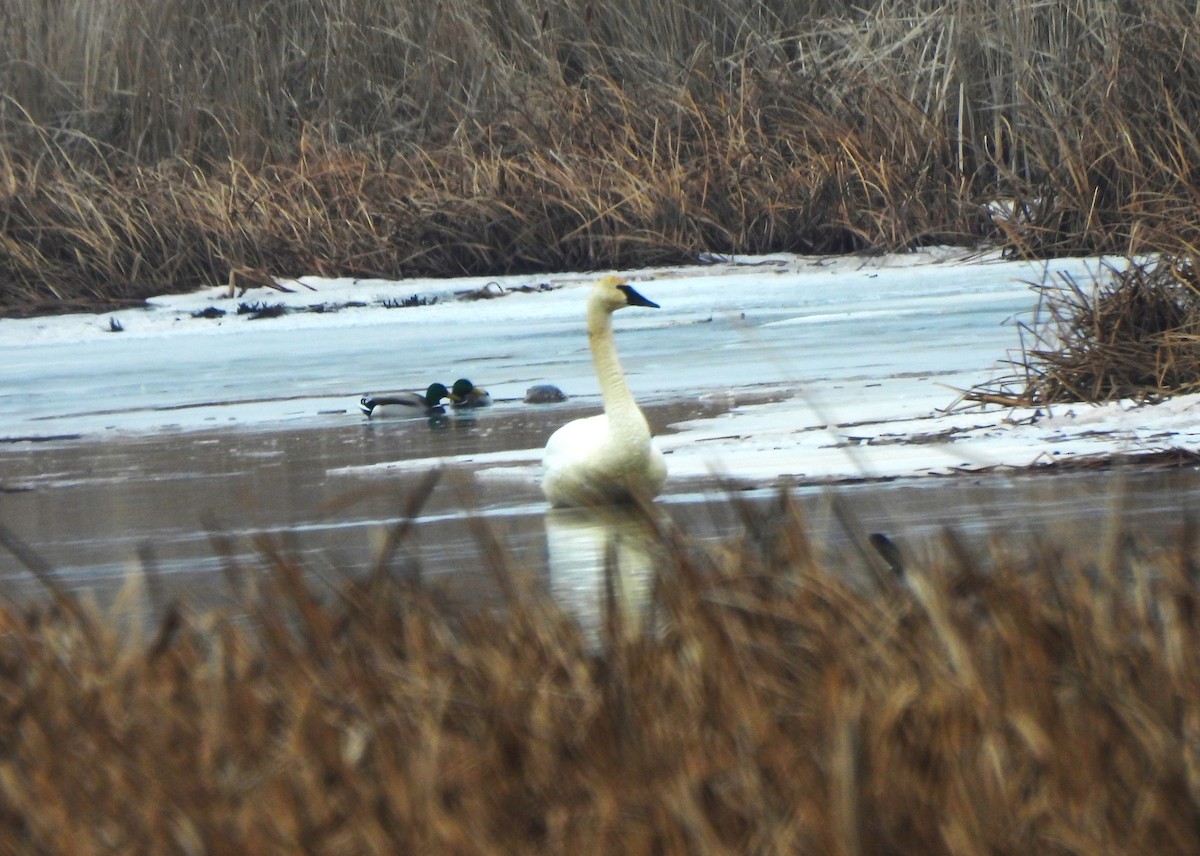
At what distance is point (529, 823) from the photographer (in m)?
2.66

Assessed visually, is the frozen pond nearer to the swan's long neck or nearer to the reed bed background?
the swan's long neck

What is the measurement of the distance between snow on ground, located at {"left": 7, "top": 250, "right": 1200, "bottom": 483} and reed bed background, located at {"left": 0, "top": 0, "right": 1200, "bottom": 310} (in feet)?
1.35

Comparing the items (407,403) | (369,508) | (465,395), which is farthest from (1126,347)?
(407,403)

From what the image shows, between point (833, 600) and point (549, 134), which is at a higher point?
point (549, 134)

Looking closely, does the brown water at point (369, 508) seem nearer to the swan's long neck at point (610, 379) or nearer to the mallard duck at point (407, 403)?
the swan's long neck at point (610, 379)

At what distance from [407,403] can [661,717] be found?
6371 millimetres

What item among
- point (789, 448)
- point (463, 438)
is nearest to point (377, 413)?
point (463, 438)

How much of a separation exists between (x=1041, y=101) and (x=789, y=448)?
711cm

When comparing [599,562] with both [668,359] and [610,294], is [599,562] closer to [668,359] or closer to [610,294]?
[610,294]

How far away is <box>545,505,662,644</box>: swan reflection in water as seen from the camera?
10.4ft

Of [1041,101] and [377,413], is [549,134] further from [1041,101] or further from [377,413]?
[377,413]

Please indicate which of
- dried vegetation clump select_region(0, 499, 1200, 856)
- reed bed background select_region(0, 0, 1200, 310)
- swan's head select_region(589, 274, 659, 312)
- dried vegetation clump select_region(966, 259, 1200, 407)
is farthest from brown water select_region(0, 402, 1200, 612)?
reed bed background select_region(0, 0, 1200, 310)

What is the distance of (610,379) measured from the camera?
6645mm

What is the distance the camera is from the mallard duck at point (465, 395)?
29.9 feet
